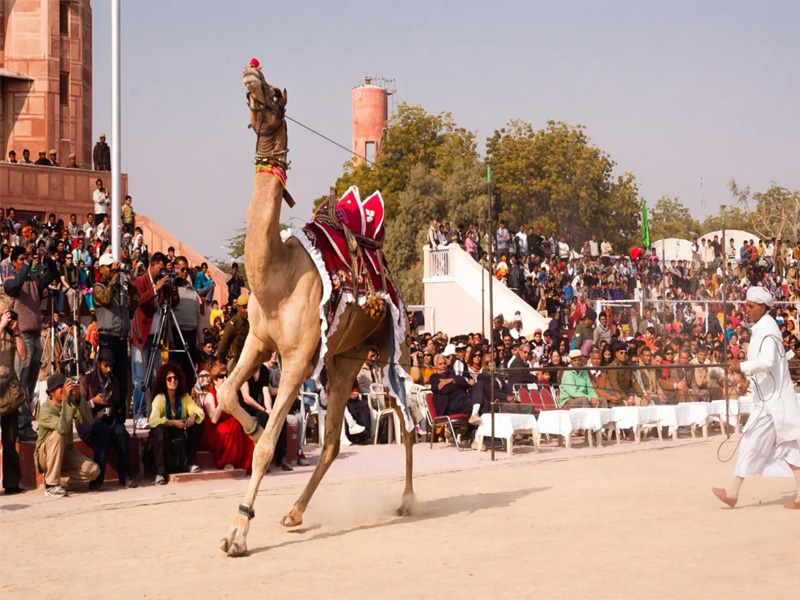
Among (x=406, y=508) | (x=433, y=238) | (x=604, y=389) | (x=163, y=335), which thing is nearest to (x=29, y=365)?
(x=163, y=335)

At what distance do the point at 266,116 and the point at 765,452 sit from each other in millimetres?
5656

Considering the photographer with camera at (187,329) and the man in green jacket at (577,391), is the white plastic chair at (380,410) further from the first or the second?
the photographer with camera at (187,329)

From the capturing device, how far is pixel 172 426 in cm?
1329

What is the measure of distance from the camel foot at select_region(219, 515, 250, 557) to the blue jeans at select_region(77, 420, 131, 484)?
177 inches

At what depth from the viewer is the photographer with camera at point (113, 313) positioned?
13975mm

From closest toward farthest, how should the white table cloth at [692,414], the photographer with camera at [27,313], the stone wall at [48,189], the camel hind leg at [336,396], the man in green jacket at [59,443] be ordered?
the camel hind leg at [336,396] < the man in green jacket at [59,443] < the photographer with camera at [27,313] < the white table cloth at [692,414] < the stone wall at [48,189]

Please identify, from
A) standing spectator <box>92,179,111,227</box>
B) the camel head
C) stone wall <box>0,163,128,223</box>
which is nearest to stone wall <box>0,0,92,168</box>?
stone wall <box>0,163,128,223</box>

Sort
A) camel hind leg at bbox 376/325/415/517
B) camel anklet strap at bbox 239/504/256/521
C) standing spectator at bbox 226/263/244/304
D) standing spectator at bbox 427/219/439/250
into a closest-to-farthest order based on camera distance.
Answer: camel anklet strap at bbox 239/504/256/521
camel hind leg at bbox 376/325/415/517
standing spectator at bbox 226/263/244/304
standing spectator at bbox 427/219/439/250

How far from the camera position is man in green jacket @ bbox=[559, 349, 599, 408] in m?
18.7

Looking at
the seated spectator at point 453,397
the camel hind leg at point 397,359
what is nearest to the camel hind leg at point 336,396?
the camel hind leg at point 397,359

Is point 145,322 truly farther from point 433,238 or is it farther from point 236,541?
point 433,238

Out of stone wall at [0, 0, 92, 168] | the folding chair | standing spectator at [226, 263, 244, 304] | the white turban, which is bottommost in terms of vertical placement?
the folding chair

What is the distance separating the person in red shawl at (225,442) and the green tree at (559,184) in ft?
139

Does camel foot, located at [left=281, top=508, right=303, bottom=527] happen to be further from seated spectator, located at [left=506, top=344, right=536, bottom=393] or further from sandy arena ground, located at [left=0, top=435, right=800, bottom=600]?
seated spectator, located at [left=506, top=344, right=536, bottom=393]
